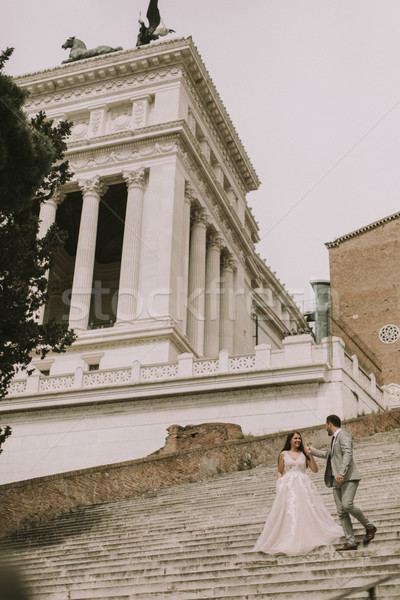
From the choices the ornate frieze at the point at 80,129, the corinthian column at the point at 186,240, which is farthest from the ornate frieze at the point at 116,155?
the corinthian column at the point at 186,240

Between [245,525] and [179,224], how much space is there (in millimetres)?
24435

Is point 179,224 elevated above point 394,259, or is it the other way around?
point 394,259

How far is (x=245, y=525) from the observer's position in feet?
36.9

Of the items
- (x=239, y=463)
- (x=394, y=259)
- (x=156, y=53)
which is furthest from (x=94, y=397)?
(x=394, y=259)

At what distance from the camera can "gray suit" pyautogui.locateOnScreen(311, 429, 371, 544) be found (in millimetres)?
8852

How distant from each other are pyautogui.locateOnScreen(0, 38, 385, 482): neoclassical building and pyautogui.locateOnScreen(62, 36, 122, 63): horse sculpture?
90.5 inches

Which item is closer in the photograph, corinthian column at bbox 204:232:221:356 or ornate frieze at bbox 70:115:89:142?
corinthian column at bbox 204:232:221:356

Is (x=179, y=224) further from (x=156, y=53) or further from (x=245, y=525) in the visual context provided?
(x=245, y=525)

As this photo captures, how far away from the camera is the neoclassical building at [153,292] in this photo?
2270 centimetres

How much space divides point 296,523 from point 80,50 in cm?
3919

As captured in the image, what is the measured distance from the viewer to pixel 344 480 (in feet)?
30.0

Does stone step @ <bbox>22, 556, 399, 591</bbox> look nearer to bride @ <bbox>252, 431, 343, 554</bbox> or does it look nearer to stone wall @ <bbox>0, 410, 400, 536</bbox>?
bride @ <bbox>252, 431, 343, 554</bbox>

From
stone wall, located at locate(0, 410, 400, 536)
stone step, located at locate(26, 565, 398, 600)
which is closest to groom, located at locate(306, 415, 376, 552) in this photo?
stone step, located at locate(26, 565, 398, 600)

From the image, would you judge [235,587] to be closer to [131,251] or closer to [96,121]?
[131,251]
